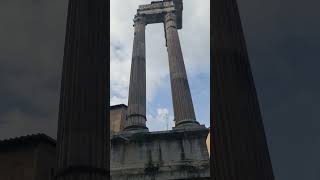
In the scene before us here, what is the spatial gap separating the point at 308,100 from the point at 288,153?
548 centimetres

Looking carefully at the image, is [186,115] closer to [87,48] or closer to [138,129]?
[138,129]

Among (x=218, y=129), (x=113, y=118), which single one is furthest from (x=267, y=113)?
(x=218, y=129)

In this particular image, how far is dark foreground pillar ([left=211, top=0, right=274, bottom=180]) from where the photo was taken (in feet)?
45.3

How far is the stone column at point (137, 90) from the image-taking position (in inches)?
1754

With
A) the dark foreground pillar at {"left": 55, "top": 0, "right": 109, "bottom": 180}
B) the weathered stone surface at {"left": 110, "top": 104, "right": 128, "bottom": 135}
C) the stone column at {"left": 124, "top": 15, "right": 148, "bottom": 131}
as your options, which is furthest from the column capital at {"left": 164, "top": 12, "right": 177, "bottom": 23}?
the dark foreground pillar at {"left": 55, "top": 0, "right": 109, "bottom": 180}

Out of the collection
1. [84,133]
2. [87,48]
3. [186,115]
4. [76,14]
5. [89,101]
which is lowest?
[84,133]

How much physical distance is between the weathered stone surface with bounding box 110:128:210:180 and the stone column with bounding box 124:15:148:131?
1.69 m

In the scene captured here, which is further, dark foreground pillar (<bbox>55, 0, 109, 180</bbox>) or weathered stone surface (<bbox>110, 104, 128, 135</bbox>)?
weathered stone surface (<bbox>110, 104, 128, 135</bbox>)

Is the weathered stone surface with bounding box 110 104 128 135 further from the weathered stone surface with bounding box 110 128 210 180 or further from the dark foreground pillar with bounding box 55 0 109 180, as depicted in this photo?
the dark foreground pillar with bounding box 55 0 109 180

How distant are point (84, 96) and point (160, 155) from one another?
27566mm

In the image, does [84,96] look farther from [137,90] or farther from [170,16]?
[170,16]

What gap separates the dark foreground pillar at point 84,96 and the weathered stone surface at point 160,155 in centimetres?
2524

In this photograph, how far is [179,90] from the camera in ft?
149

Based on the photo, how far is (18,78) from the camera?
115ft
